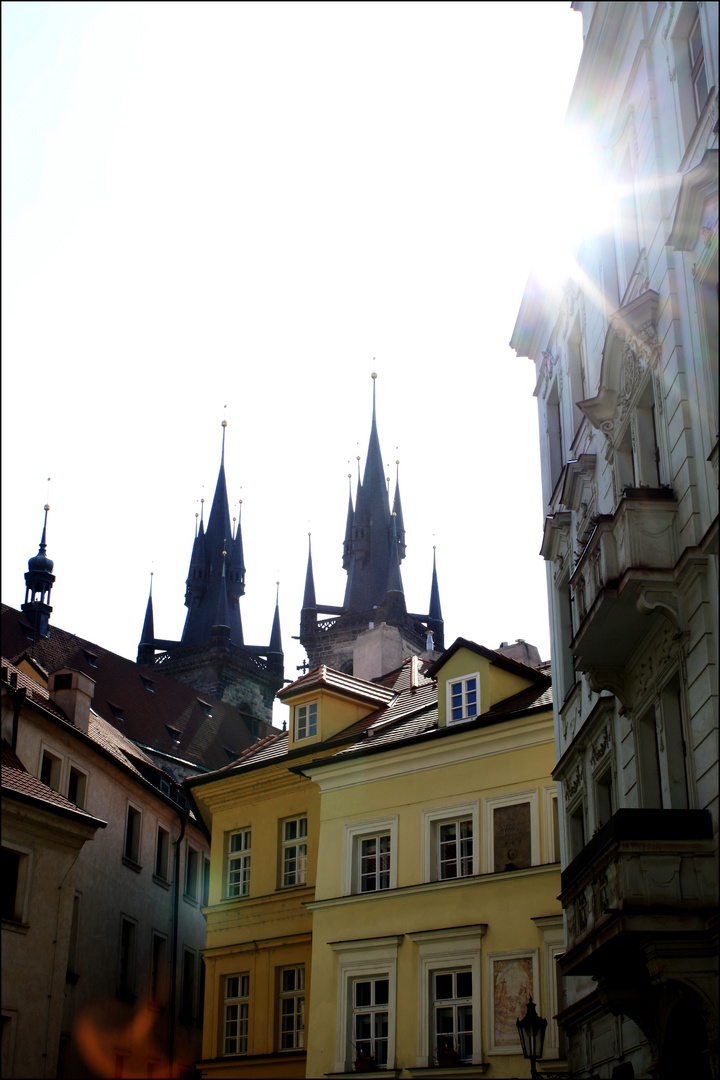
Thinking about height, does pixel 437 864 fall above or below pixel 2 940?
above

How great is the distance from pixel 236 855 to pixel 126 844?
686 centimetres

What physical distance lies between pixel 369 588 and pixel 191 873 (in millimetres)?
57705

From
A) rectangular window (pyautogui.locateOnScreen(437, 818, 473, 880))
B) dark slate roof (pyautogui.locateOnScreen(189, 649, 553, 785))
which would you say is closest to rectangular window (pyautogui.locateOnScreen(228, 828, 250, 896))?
dark slate roof (pyautogui.locateOnScreen(189, 649, 553, 785))

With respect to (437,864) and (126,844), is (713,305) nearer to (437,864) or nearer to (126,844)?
(437,864)

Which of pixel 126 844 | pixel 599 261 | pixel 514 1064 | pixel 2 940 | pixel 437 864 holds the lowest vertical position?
pixel 514 1064

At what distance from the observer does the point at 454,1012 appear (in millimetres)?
22391

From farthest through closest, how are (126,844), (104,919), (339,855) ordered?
(126,844)
(104,919)
(339,855)

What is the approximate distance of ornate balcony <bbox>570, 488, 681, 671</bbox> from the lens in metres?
12.9

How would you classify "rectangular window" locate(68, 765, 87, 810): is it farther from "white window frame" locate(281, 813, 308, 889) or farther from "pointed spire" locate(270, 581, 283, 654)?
"pointed spire" locate(270, 581, 283, 654)

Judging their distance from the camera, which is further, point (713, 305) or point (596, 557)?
point (596, 557)

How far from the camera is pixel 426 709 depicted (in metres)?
27.8

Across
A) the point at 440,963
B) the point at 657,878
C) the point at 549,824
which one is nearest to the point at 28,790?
the point at 440,963

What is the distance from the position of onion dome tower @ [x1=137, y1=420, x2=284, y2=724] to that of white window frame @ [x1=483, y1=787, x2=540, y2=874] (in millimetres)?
72628

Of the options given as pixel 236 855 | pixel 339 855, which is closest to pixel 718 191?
pixel 339 855
